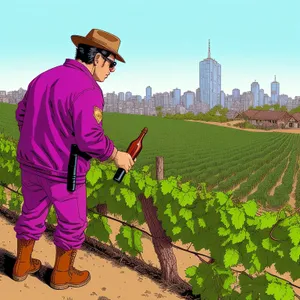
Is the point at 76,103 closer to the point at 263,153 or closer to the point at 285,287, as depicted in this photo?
the point at 285,287

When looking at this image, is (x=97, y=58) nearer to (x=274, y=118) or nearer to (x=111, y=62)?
(x=111, y=62)

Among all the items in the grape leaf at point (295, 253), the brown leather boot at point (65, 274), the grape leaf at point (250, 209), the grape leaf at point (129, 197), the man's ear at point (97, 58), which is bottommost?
the brown leather boot at point (65, 274)

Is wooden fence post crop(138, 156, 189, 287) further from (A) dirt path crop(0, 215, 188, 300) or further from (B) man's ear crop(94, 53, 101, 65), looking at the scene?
(B) man's ear crop(94, 53, 101, 65)

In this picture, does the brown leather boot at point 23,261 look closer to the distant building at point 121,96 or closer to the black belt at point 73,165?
the black belt at point 73,165

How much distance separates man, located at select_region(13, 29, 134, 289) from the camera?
353 centimetres

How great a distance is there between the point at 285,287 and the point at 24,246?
259 centimetres

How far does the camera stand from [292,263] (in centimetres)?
379

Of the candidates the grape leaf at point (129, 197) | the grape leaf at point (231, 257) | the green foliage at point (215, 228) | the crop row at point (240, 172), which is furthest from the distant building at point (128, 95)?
the grape leaf at point (231, 257)

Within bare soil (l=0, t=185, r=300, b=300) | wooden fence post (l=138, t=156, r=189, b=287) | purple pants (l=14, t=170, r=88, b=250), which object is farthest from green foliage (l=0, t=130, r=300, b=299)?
purple pants (l=14, t=170, r=88, b=250)

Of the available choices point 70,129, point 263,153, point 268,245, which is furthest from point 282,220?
point 263,153

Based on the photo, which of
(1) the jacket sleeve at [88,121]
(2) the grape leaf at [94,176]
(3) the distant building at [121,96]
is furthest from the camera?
(3) the distant building at [121,96]

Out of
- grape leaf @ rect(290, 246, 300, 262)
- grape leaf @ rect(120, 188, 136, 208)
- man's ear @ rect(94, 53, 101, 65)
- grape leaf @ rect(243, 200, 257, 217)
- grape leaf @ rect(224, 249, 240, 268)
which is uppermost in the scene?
man's ear @ rect(94, 53, 101, 65)

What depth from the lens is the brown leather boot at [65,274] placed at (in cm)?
418

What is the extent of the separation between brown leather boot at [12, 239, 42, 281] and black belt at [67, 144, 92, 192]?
3.09ft
